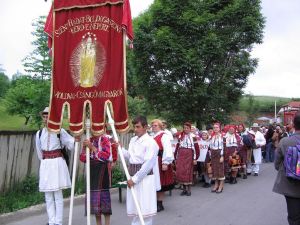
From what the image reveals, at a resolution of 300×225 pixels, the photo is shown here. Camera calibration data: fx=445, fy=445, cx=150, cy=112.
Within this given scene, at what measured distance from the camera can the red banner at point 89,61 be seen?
6.16 m

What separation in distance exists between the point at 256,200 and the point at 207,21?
978cm

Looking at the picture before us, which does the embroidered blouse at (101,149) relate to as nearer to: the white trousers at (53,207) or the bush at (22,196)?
the white trousers at (53,207)

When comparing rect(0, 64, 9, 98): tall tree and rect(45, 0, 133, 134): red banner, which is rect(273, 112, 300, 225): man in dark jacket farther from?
rect(0, 64, 9, 98): tall tree

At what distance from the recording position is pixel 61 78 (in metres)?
6.38

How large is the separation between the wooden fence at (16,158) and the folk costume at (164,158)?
2961 mm

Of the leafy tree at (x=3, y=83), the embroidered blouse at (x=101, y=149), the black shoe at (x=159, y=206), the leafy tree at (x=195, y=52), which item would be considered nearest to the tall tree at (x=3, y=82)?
the leafy tree at (x=3, y=83)

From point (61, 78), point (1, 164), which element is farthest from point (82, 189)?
point (61, 78)

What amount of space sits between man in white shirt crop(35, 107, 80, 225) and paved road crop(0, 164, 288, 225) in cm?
96

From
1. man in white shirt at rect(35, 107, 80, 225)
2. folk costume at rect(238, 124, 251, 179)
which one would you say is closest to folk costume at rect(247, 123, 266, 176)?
folk costume at rect(238, 124, 251, 179)

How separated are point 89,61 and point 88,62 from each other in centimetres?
2

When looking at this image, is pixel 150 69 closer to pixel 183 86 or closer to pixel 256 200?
pixel 183 86

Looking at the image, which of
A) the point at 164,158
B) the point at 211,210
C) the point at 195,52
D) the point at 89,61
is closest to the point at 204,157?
the point at 211,210

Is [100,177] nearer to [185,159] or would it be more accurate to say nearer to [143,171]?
[143,171]

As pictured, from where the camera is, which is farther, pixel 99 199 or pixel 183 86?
pixel 183 86
